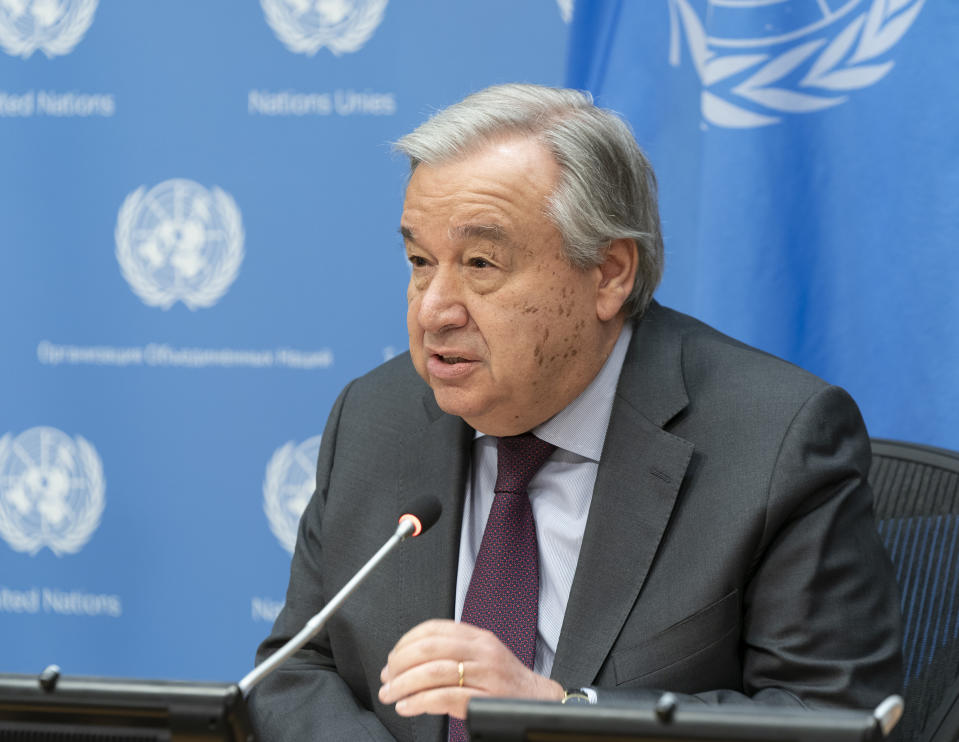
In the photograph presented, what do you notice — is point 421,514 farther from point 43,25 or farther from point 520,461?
point 43,25

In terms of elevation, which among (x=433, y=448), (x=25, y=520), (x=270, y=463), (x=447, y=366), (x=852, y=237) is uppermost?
(x=852, y=237)

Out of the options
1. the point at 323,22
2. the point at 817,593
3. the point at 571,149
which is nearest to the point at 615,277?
the point at 571,149

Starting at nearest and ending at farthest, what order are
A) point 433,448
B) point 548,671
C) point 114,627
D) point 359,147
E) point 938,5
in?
point 548,671 → point 433,448 → point 938,5 → point 359,147 → point 114,627

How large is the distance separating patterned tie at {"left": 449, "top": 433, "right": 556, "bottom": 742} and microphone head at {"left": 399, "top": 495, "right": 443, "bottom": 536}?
35cm

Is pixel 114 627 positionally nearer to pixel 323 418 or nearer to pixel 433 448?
pixel 323 418

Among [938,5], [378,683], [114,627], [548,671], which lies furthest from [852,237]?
[114,627]

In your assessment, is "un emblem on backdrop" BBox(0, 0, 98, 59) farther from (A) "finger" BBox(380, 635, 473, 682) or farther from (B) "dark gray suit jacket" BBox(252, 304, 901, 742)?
(A) "finger" BBox(380, 635, 473, 682)

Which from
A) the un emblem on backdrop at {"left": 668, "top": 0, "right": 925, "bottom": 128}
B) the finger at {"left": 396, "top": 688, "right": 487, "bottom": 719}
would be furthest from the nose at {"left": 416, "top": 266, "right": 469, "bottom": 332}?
the un emblem on backdrop at {"left": 668, "top": 0, "right": 925, "bottom": 128}

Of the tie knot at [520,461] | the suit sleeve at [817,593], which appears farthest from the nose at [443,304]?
the suit sleeve at [817,593]

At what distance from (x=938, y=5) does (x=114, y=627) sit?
262 centimetres

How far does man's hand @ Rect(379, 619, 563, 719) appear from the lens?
1.26 m

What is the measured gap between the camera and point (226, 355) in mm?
2949

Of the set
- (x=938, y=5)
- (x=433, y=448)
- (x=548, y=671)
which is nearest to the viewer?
(x=548, y=671)

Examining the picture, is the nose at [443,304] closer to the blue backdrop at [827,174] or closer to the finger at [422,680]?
the finger at [422,680]
